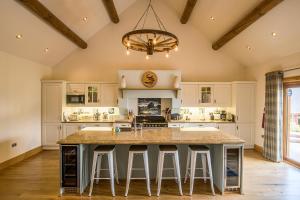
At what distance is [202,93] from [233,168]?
10.9 feet

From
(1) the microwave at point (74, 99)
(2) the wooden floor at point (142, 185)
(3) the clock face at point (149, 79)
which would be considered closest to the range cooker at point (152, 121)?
(3) the clock face at point (149, 79)

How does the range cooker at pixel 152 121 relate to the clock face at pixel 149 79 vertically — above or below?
below

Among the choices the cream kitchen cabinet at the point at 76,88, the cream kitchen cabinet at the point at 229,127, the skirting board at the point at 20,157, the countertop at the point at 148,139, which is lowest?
the skirting board at the point at 20,157

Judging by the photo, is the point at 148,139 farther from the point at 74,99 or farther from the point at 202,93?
the point at 74,99

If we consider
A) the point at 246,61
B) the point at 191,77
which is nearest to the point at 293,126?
the point at 246,61

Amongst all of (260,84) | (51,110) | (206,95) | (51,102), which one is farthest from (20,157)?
(260,84)

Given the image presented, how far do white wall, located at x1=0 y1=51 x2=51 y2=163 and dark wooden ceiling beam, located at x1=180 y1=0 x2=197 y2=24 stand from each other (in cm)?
449

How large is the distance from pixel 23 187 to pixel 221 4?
17.9 feet

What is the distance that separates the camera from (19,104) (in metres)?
5.24

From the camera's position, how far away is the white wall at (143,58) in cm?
680

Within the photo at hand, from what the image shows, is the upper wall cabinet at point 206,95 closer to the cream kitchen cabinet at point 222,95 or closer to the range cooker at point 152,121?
the cream kitchen cabinet at point 222,95

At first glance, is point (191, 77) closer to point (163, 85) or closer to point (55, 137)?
point (163, 85)

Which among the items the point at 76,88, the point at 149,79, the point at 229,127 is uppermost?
the point at 149,79

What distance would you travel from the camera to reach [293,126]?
5.97 meters
